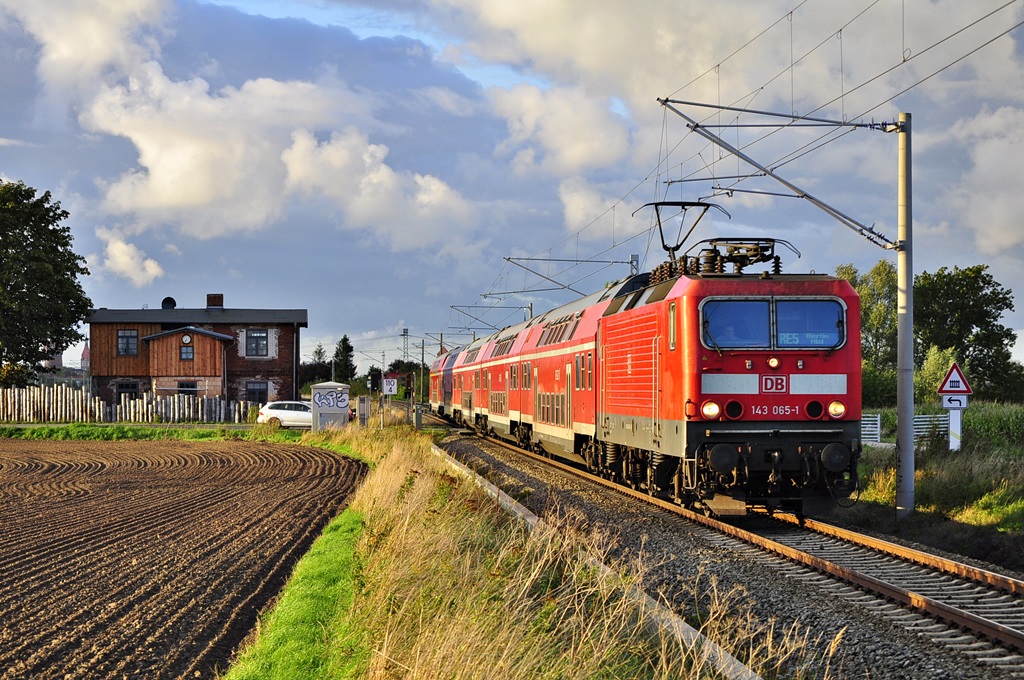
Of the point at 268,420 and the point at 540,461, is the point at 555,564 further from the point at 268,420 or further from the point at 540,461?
the point at 268,420

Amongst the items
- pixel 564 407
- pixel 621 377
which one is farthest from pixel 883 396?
pixel 621 377

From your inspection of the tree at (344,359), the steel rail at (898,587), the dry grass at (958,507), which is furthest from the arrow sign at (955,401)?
the tree at (344,359)

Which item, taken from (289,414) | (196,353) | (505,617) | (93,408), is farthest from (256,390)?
(505,617)

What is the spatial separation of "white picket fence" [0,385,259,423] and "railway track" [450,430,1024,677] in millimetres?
37736

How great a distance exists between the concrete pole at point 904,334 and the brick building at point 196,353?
4008cm

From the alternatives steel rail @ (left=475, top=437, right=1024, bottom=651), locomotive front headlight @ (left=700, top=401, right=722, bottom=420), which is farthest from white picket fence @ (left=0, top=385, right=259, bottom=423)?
locomotive front headlight @ (left=700, top=401, right=722, bottom=420)

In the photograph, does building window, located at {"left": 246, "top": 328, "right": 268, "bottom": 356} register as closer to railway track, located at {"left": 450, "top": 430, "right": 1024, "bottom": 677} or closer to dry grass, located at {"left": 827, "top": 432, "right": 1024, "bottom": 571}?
dry grass, located at {"left": 827, "top": 432, "right": 1024, "bottom": 571}

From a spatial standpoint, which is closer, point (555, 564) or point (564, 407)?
point (555, 564)

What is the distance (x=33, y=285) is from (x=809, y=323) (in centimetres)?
4358

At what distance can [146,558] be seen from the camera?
12.3 metres

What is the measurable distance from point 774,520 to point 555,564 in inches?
251

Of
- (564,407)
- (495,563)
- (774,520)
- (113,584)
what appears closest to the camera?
(495,563)

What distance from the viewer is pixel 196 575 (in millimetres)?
11117

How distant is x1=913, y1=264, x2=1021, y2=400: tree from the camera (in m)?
68.1
